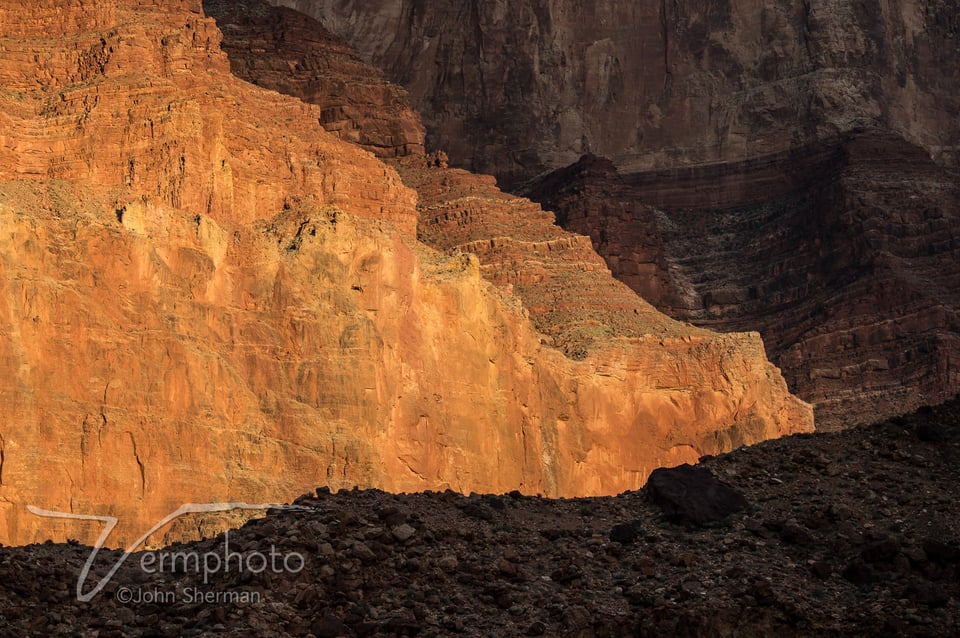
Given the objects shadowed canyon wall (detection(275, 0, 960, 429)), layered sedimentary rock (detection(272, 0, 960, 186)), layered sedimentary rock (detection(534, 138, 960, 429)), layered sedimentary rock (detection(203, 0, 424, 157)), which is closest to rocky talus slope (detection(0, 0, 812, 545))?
layered sedimentary rock (detection(203, 0, 424, 157))

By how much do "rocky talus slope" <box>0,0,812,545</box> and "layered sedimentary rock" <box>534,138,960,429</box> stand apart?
42088 millimetres

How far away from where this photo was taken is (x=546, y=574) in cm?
2462

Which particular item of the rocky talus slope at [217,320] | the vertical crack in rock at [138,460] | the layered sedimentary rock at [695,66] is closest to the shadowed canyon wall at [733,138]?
the layered sedimentary rock at [695,66]

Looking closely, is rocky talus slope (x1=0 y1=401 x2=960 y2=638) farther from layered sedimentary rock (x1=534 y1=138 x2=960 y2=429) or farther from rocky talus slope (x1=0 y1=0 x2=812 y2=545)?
layered sedimentary rock (x1=534 y1=138 x2=960 y2=429)

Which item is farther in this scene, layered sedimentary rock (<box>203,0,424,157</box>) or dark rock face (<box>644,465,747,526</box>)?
layered sedimentary rock (<box>203,0,424,157</box>)

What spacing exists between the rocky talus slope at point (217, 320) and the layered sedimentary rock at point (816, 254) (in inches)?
1657

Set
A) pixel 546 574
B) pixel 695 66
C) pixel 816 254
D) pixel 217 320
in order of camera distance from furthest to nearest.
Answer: pixel 695 66 → pixel 816 254 → pixel 217 320 → pixel 546 574

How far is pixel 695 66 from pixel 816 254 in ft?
88.9

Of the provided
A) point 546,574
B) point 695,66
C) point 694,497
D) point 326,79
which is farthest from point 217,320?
point 695,66

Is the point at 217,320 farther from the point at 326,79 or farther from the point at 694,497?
the point at 326,79

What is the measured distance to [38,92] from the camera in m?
63.4

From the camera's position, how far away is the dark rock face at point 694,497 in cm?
2638

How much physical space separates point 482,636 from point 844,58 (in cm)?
13286

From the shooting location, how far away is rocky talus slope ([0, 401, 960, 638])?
23031 millimetres
